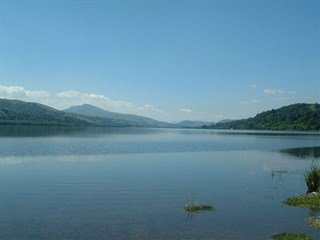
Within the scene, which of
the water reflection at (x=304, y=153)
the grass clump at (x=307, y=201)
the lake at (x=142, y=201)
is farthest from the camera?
the water reflection at (x=304, y=153)

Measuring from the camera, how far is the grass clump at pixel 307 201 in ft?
90.1

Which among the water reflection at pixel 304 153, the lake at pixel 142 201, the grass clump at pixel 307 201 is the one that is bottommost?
the lake at pixel 142 201

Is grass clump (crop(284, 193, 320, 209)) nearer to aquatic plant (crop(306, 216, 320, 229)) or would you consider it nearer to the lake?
the lake

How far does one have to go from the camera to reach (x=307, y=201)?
28.4m

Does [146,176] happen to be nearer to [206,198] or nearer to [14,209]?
[206,198]

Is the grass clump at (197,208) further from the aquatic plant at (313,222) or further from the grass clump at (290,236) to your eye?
the grass clump at (290,236)

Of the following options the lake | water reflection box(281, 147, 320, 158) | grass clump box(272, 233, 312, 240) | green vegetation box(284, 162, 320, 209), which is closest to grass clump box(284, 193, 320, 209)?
green vegetation box(284, 162, 320, 209)

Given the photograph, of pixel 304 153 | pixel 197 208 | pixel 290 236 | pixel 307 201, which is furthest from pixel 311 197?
pixel 304 153

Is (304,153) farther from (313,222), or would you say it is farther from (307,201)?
(313,222)

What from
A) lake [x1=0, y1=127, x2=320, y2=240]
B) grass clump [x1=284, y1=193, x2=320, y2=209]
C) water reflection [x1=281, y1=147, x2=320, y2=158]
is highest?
water reflection [x1=281, y1=147, x2=320, y2=158]

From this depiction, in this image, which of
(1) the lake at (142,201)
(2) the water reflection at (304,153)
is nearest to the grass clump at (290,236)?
(1) the lake at (142,201)

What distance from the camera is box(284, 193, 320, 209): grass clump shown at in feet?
90.1

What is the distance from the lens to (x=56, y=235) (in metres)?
20.1

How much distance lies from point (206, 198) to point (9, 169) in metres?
26.6
